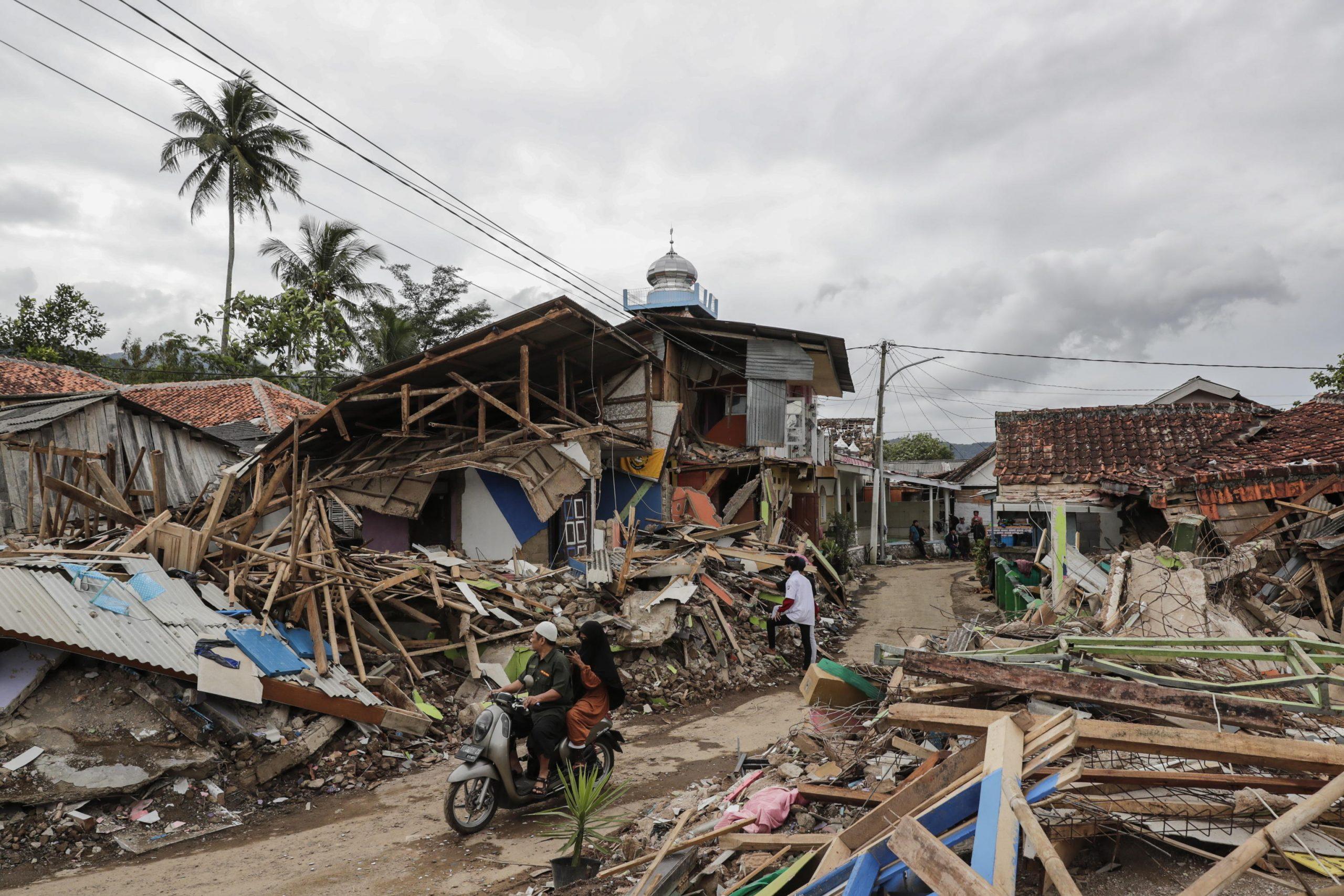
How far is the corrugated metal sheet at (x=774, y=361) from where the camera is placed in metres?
19.1

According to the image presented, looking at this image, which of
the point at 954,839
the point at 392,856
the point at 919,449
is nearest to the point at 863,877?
the point at 954,839

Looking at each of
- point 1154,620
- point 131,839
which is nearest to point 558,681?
point 131,839

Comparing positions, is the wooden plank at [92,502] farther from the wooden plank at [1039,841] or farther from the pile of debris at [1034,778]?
the wooden plank at [1039,841]

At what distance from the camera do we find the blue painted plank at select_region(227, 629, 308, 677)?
24.7 ft

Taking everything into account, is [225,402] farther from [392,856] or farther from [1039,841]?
[1039,841]

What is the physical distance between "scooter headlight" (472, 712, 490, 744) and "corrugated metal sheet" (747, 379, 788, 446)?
13930 millimetres

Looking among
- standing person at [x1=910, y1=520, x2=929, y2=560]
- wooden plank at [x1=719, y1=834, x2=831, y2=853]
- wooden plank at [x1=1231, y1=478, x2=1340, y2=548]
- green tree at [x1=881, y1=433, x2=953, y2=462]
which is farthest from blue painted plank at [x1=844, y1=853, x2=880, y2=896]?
green tree at [x1=881, y1=433, x2=953, y2=462]

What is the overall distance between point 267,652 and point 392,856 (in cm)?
294

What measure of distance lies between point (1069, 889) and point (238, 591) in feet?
28.0

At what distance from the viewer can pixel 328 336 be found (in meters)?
28.7

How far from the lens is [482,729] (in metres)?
5.96

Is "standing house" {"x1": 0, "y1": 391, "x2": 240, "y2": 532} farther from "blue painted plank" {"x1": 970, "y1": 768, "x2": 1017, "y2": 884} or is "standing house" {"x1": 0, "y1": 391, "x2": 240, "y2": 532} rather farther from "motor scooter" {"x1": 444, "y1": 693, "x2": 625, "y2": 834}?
"blue painted plank" {"x1": 970, "y1": 768, "x2": 1017, "y2": 884}

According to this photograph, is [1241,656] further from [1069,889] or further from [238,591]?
[238,591]

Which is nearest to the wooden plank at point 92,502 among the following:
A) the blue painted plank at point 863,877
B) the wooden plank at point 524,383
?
the wooden plank at point 524,383
